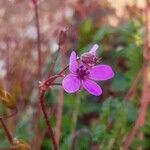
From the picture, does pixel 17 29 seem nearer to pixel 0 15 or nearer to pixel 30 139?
pixel 0 15

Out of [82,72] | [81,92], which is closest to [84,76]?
[82,72]

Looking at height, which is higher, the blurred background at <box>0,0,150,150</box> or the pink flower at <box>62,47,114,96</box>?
the pink flower at <box>62,47,114,96</box>

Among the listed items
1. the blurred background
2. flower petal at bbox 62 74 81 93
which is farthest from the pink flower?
the blurred background

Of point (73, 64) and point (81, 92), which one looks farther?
point (81, 92)

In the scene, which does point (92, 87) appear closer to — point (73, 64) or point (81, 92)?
point (73, 64)

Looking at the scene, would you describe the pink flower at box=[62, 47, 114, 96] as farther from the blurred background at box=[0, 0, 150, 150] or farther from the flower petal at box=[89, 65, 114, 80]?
the blurred background at box=[0, 0, 150, 150]

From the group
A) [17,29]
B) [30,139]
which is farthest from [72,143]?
[17,29]

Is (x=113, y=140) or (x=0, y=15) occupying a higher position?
(x=0, y=15)
